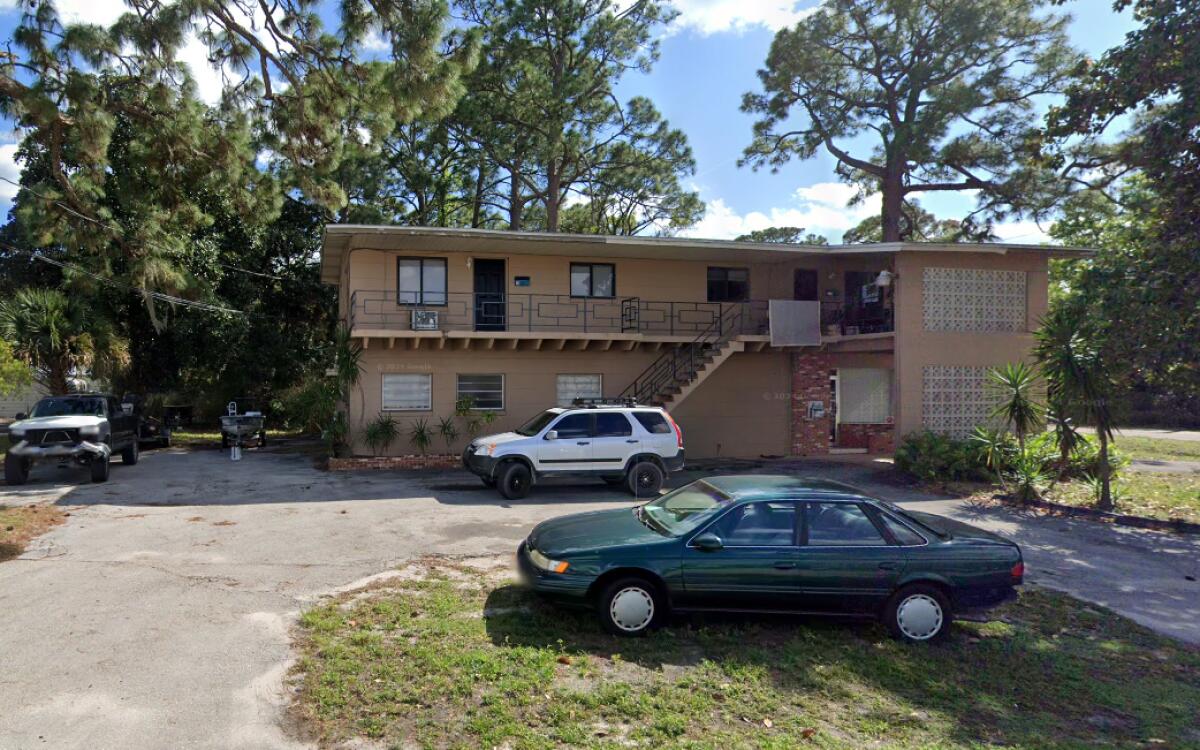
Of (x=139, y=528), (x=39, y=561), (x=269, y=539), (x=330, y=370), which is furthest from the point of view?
(x=330, y=370)

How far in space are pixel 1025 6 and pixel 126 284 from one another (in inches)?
1141

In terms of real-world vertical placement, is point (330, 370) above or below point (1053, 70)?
below

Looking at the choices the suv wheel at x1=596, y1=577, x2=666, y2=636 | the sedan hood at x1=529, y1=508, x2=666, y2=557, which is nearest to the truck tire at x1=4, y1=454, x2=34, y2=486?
the sedan hood at x1=529, y1=508, x2=666, y2=557

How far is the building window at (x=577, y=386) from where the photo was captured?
2027 centimetres

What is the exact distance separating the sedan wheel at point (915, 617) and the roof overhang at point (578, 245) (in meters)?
12.6

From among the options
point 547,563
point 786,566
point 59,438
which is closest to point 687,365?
point 786,566

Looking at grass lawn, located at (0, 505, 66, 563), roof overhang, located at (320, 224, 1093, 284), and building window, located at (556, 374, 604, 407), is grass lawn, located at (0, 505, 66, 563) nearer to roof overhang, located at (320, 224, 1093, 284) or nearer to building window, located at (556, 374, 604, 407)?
roof overhang, located at (320, 224, 1093, 284)

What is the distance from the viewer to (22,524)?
10719 mm

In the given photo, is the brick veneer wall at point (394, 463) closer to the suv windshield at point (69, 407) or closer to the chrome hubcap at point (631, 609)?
the suv windshield at point (69, 407)

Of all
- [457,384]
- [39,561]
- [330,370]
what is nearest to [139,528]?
[39,561]

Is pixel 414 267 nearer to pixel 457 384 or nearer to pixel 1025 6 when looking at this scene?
pixel 457 384

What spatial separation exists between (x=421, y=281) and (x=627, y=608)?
14.6 m

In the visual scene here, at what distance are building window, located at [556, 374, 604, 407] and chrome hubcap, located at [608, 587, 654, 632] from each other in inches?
550

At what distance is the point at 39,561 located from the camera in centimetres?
870
